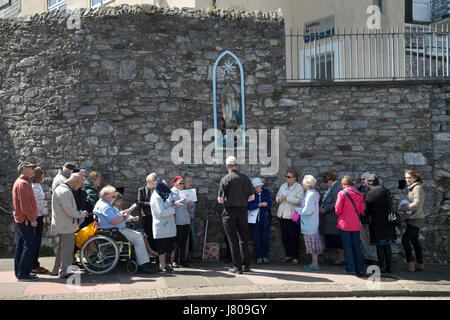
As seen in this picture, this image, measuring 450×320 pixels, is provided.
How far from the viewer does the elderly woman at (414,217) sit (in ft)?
27.8

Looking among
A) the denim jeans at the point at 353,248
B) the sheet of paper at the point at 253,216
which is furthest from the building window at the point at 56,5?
the denim jeans at the point at 353,248

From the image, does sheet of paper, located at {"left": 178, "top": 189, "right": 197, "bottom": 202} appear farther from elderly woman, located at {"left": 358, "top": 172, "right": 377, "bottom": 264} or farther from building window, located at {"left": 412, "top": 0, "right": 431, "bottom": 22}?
building window, located at {"left": 412, "top": 0, "right": 431, "bottom": 22}

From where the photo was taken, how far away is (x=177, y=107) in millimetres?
9758

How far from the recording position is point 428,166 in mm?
9945

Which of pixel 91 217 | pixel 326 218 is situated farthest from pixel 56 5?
pixel 326 218

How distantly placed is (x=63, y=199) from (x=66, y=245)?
696mm

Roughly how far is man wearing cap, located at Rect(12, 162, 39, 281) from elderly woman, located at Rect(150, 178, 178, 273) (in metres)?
1.80

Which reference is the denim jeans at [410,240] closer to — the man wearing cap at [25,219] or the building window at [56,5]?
the man wearing cap at [25,219]

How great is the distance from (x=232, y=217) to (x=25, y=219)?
3.10 meters

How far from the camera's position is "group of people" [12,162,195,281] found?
7.32m

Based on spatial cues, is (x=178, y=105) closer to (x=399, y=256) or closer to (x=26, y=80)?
(x=26, y=80)

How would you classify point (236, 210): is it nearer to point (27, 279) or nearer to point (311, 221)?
point (311, 221)

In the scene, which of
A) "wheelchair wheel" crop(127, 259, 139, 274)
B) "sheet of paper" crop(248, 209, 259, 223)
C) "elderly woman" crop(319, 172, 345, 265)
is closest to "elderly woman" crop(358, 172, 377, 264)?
"elderly woman" crop(319, 172, 345, 265)
